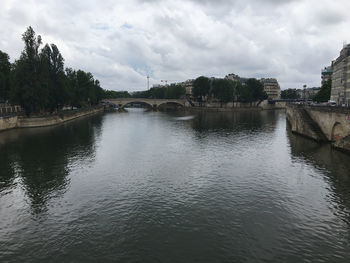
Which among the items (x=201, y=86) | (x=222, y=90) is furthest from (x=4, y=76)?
(x=222, y=90)

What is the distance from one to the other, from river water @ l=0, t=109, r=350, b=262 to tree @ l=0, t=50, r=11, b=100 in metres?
54.4

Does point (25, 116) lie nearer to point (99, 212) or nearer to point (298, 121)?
point (99, 212)

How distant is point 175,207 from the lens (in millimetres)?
23891

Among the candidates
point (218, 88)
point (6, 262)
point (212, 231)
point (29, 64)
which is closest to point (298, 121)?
point (212, 231)

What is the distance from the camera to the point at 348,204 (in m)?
24.4

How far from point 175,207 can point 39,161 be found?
91.4 feet

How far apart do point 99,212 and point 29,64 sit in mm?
73500

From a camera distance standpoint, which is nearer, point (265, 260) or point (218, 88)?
point (265, 260)

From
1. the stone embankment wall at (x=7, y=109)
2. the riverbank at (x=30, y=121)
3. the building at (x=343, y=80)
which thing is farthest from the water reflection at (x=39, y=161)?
the building at (x=343, y=80)

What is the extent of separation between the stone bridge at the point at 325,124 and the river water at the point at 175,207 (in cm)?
475

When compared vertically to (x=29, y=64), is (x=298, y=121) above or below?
below

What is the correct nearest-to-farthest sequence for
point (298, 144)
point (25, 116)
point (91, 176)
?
point (91, 176), point (298, 144), point (25, 116)

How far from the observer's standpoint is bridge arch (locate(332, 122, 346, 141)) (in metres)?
46.7

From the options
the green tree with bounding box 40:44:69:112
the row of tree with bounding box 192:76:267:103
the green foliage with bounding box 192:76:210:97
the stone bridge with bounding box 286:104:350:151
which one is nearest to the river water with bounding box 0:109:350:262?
the stone bridge with bounding box 286:104:350:151
